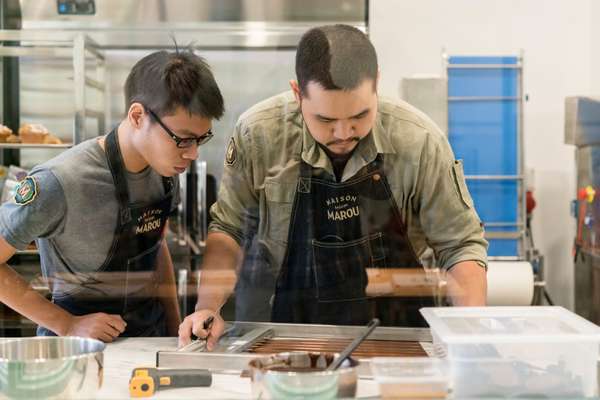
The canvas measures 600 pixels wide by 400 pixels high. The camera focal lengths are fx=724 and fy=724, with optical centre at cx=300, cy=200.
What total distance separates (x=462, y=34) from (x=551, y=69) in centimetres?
20

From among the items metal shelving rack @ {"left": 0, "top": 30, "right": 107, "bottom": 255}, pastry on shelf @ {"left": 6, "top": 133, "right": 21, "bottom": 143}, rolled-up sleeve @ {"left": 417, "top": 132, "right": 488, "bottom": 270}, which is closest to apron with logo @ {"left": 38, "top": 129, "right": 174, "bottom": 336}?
metal shelving rack @ {"left": 0, "top": 30, "right": 107, "bottom": 255}

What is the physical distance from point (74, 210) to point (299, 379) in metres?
0.63

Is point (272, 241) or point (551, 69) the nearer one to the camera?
point (272, 241)

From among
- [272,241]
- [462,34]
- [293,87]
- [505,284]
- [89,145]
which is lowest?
[505,284]

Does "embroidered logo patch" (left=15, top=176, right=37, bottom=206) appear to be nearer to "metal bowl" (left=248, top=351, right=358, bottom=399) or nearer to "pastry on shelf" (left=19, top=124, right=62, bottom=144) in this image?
"pastry on shelf" (left=19, top=124, right=62, bottom=144)

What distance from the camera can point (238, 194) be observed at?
139cm

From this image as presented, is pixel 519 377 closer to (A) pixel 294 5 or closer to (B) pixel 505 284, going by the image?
(B) pixel 505 284

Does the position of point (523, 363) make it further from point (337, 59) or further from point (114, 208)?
point (114, 208)

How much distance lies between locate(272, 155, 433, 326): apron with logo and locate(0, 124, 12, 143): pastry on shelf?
0.62 metres

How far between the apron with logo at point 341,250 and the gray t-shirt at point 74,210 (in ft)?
0.94

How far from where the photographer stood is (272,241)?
1410 millimetres

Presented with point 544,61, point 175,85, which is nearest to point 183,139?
point 175,85

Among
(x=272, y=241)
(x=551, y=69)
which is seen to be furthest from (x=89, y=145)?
(x=551, y=69)

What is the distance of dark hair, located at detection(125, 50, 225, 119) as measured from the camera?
49.8 inches
